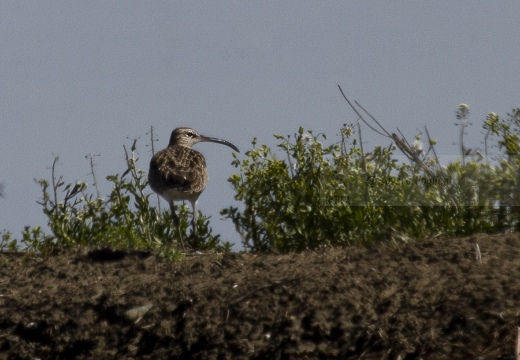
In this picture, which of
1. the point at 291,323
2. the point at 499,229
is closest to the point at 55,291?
the point at 291,323

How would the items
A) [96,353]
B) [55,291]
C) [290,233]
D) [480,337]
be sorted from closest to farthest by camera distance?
[480,337]
[96,353]
[55,291]
[290,233]

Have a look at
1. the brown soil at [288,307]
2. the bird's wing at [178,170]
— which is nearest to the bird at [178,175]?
the bird's wing at [178,170]

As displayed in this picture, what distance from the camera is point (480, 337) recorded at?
622 cm

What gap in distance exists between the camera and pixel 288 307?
265 inches

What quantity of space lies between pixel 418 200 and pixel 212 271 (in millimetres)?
1904

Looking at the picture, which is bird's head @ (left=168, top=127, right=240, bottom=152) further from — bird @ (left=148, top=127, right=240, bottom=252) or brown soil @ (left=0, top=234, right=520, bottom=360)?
brown soil @ (left=0, top=234, right=520, bottom=360)

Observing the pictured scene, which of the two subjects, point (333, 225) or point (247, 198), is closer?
point (333, 225)

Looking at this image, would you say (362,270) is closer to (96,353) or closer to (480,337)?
(480,337)

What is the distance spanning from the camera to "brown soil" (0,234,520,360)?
20.8 feet

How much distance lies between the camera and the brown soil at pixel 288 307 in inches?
250

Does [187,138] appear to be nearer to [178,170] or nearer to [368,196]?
[178,170]

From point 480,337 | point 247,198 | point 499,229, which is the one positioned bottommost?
point 480,337

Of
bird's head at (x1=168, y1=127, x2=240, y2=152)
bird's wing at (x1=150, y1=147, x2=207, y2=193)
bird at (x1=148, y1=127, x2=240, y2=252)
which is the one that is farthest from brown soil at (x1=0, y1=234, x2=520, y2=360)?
bird's head at (x1=168, y1=127, x2=240, y2=152)

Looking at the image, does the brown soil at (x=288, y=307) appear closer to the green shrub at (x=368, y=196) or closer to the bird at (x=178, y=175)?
the green shrub at (x=368, y=196)
